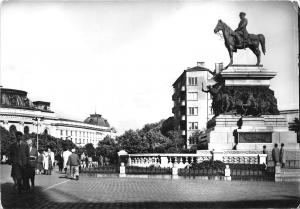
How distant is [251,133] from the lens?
37.1m

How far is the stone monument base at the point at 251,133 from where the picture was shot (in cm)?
3722

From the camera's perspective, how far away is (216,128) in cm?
3812

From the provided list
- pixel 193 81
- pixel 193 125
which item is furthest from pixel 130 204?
pixel 193 81

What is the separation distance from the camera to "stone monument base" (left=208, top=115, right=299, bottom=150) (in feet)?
122

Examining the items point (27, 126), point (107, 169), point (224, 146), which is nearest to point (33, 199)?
point (107, 169)

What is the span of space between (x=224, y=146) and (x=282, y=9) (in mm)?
16969

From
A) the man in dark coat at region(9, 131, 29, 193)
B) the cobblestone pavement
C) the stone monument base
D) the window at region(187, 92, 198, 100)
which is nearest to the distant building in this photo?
the window at region(187, 92, 198, 100)

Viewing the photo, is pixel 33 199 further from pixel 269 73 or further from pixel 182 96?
pixel 182 96

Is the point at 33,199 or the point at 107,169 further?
the point at 107,169

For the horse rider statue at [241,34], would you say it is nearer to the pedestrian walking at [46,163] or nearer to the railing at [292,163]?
the railing at [292,163]

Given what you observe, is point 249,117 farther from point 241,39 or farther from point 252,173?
point 252,173

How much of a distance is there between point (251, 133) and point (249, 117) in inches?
56.4

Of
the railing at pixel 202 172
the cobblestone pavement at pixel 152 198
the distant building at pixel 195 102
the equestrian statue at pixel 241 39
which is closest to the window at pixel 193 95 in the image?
the distant building at pixel 195 102

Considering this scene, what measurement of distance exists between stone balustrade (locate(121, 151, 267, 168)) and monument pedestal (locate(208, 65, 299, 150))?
156cm
